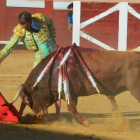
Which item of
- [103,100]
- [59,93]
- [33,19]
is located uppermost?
[33,19]

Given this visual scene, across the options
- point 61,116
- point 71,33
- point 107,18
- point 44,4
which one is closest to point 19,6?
point 44,4

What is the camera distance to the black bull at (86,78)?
12.8ft

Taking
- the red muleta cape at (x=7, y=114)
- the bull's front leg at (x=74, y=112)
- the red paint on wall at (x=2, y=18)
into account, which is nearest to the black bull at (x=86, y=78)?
the bull's front leg at (x=74, y=112)

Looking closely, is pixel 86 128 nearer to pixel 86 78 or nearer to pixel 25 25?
pixel 86 78

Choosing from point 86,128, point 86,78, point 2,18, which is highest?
point 2,18

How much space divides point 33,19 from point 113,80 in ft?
3.64

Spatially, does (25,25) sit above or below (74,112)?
above

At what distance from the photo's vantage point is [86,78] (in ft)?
13.0

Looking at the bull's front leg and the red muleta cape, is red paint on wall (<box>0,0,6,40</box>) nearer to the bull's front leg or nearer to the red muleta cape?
the red muleta cape

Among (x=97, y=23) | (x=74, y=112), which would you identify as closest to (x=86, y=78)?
(x=74, y=112)

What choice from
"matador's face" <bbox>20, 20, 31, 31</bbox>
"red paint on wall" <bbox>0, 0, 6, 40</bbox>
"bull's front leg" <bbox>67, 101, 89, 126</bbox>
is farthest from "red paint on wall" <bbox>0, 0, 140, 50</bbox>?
"bull's front leg" <bbox>67, 101, 89, 126</bbox>

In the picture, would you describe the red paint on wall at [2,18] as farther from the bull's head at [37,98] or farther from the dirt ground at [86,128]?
the bull's head at [37,98]

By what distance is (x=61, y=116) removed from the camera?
4625 mm

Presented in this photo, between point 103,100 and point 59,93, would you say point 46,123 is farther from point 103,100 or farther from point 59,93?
point 103,100
